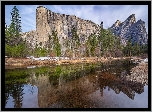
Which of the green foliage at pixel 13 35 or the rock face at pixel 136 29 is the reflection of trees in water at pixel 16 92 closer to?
the green foliage at pixel 13 35

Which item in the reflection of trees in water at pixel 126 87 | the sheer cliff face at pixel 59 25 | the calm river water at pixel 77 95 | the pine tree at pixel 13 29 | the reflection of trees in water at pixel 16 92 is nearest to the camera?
the calm river water at pixel 77 95

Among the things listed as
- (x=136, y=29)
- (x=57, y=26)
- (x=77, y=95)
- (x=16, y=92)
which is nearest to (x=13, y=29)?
(x=16, y=92)

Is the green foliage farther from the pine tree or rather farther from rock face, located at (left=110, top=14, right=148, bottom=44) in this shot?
rock face, located at (left=110, top=14, right=148, bottom=44)

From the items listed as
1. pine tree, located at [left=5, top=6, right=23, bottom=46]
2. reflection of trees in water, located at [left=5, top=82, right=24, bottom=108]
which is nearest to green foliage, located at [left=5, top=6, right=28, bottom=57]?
pine tree, located at [left=5, top=6, right=23, bottom=46]

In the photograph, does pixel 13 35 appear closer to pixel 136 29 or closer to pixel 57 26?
pixel 136 29

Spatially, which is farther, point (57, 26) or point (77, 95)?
point (57, 26)

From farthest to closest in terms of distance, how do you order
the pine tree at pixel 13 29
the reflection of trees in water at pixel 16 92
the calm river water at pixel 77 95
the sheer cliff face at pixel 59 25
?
Answer: the sheer cliff face at pixel 59 25
the pine tree at pixel 13 29
the reflection of trees in water at pixel 16 92
the calm river water at pixel 77 95

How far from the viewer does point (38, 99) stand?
803cm

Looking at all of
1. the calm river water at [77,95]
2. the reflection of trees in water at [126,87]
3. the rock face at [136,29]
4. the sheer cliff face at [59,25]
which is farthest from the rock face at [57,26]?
the reflection of trees in water at [126,87]

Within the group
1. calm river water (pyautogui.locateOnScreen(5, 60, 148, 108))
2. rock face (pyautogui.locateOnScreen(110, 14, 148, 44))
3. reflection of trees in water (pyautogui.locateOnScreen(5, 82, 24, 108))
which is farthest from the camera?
rock face (pyautogui.locateOnScreen(110, 14, 148, 44))

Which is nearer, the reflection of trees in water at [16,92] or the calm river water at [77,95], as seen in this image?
the calm river water at [77,95]

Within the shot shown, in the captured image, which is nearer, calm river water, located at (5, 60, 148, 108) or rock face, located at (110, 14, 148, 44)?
calm river water, located at (5, 60, 148, 108)
